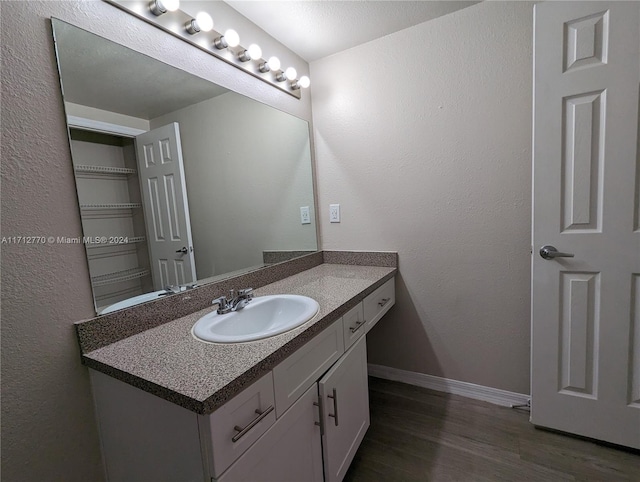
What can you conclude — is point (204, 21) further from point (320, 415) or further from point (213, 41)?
point (320, 415)

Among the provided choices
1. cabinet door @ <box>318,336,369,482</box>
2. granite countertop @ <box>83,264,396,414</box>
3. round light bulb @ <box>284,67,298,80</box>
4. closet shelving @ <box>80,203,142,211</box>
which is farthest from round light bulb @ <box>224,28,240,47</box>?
cabinet door @ <box>318,336,369,482</box>

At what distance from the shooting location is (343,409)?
1.16 metres

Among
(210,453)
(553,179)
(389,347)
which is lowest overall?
(389,347)

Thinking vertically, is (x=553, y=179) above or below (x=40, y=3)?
below

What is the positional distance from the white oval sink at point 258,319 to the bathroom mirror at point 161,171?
0.24 m

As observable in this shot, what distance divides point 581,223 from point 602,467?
1001 millimetres

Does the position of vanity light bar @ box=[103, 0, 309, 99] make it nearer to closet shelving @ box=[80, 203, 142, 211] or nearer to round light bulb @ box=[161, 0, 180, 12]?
round light bulb @ box=[161, 0, 180, 12]

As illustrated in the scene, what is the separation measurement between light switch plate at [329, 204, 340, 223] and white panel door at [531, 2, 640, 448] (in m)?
1.05

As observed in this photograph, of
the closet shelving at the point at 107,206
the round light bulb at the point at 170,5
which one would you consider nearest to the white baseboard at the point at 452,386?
the closet shelving at the point at 107,206

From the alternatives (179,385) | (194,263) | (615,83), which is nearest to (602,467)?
(615,83)

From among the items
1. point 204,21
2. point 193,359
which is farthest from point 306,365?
point 204,21

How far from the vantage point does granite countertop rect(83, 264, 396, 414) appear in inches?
26.2

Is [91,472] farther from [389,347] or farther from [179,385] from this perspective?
[389,347]

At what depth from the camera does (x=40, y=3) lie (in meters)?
0.81
